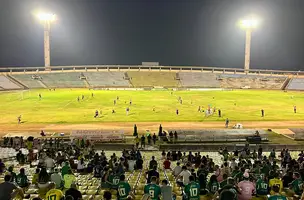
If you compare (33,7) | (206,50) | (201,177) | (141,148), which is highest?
(33,7)

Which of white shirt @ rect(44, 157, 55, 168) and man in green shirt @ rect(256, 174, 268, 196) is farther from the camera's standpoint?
white shirt @ rect(44, 157, 55, 168)

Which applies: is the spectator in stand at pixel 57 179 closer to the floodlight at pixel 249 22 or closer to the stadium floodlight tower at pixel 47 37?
the stadium floodlight tower at pixel 47 37

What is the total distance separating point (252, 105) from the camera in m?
63.3

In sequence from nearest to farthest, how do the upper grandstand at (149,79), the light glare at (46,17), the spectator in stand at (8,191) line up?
the spectator in stand at (8,191) → the upper grandstand at (149,79) → the light glare at (46,17)

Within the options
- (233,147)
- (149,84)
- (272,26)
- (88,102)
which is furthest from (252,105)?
(272,26)

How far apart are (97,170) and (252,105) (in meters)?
51.4

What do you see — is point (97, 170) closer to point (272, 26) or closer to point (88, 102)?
point (88, 102)

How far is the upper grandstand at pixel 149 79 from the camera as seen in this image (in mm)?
101062

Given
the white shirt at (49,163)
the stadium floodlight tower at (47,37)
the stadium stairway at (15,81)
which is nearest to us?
the white shirt at (49,163)

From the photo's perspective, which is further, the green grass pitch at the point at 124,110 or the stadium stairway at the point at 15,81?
the stadium stairway at the point at 15,81

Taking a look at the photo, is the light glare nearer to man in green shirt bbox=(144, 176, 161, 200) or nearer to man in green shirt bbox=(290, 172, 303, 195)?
man in green shirt bbox=(290, 172, 303, 195)

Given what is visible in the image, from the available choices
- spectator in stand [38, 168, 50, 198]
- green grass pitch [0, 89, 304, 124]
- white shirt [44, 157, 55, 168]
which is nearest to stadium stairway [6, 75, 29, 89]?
green grass pitch [0, 89, 304, 124]

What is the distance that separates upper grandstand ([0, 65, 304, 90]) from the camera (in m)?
101

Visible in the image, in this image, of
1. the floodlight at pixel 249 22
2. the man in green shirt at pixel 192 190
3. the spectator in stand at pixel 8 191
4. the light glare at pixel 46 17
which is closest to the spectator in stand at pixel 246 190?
the man in green shirt at pixel 192 190
